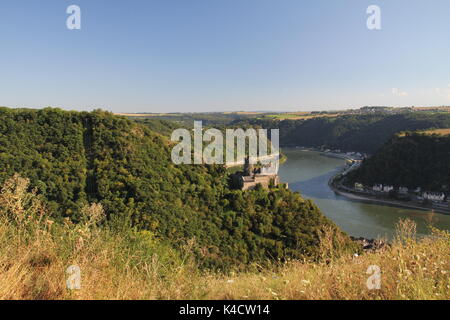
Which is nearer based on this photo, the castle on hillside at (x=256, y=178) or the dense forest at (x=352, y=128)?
the castle on hillside at (x=256, y=178)

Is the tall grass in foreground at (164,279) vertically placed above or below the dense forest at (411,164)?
above

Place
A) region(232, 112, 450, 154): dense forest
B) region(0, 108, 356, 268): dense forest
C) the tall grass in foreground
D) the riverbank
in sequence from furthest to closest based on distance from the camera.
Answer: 1. region(232, 112, 450, 154): dense forest
2. the riverbank
3. region(0, 108, 356, 268): dense forest
4. the tall grass in foreground

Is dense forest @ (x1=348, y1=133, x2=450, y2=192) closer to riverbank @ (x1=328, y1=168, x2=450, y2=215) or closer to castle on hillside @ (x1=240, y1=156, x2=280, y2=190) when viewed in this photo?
riverbank @ (x1=328, y1=168, x2=450, y2=215)

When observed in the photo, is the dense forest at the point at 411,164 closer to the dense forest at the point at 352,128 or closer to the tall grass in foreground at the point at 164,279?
the dense forest at the point at 352,128

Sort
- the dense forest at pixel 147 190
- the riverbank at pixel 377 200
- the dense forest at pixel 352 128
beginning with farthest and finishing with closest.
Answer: the dense forest at pixel 352 128 → the riverbank at pixel 377 200 → the dense forest at pixel 147 190

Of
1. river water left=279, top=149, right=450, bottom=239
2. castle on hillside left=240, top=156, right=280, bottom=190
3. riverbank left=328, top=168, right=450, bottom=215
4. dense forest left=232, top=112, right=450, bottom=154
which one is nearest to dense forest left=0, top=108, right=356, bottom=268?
castle on hillside left=240, top=156, right=280, bottom=190

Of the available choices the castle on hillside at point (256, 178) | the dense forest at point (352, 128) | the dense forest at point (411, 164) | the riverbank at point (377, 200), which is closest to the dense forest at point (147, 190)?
the castle on hillside at point (256, 178)
